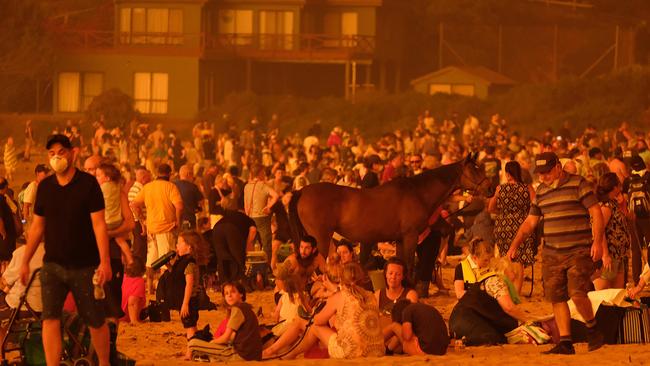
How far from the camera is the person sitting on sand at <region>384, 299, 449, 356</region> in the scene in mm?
14000

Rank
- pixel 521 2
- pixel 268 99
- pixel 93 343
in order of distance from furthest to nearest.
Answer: pixel 521 2 → pixel 268 99 → pixel 93 343

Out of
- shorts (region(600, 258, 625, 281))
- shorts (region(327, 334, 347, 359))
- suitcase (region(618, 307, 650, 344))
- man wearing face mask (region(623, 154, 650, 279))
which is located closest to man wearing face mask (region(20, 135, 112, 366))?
shorts (region(327, 334, 347, 359))

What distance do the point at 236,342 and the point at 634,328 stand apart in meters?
3.69

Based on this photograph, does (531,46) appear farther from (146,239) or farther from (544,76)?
(146,239)

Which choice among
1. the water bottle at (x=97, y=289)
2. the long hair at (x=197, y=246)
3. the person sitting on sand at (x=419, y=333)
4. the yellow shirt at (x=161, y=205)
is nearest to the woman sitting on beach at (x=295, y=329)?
the person sitting on sand at (x=419, y=333)

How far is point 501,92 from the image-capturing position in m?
67.5

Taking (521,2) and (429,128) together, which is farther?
(521,2)

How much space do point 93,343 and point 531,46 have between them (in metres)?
66.5

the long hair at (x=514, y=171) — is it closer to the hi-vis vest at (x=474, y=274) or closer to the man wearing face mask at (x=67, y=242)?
the hi-vis vest at (x=474, y=274)

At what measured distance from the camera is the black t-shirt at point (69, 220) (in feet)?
38.0

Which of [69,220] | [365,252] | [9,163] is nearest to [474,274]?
[365,252]

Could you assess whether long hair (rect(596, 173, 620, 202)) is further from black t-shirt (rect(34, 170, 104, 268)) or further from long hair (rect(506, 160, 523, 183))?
black t-shirt (rect(34, 170, 104, 268))

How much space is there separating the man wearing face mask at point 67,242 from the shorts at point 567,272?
12.8ft

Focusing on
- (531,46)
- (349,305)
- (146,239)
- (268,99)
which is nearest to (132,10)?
(268,99)
